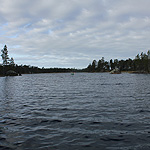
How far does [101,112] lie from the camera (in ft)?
51.9

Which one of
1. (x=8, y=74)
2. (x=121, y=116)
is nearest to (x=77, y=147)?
(x=121, y=116)

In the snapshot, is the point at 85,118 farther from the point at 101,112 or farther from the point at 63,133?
the point at 63,133

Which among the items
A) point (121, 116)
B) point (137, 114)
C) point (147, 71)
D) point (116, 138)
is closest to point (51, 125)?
point (116, 138)

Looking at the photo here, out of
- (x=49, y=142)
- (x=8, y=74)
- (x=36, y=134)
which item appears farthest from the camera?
(x=8, y=74)

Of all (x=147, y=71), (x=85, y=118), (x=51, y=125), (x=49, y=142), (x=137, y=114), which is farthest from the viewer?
(x=147, y=71)

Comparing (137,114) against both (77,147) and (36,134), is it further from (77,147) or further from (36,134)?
(36,134)

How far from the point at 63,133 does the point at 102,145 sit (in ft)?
9.50

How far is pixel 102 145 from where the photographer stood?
29.3 feet

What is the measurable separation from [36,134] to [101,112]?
7.55 m

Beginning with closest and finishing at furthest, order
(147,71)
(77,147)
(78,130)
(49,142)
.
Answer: (77,147), (49,142), (78,130), (147,71)

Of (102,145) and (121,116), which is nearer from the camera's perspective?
(102,145)

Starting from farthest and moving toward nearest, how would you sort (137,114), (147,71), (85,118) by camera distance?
(147,71) → (137,114) → (85,118)

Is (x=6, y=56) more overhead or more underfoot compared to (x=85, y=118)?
more overhead

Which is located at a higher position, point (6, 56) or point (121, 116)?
point (6, 56)
